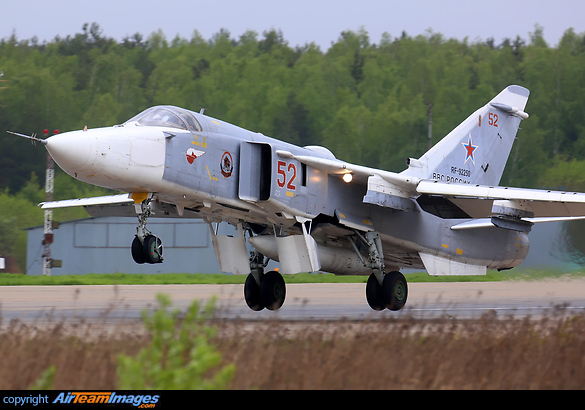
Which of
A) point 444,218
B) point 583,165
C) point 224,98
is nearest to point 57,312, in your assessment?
point 444,218

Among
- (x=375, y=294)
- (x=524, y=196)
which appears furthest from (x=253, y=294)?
(x=524, y=196)

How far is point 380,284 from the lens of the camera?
13.8 m

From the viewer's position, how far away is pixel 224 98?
58719mm

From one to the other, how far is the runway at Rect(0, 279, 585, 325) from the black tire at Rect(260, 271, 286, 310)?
0.58 feet

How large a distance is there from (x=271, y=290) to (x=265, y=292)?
121 mm

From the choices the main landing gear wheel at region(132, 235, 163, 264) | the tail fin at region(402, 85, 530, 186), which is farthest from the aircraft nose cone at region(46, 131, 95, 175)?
the tail fin at region(402, 85, 530, 186)

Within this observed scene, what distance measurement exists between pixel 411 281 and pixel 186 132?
1504cm

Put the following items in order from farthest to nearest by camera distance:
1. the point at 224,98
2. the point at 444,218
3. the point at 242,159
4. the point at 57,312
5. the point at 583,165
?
the point at 224,98
the point at 583,165
the point at 444,218
the point at 57,312
the point at 242,159

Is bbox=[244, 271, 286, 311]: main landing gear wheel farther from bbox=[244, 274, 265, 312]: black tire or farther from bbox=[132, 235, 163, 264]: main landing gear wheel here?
bbox=[132, 235, 163, 264]: main landing gear wheel

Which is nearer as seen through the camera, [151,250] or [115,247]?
[151,250]

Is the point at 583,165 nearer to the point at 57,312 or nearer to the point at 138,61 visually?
the point at 57,312

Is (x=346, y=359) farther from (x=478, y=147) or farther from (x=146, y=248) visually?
(x=478, y=147)

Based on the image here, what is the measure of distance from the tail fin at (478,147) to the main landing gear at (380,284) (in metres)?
1.91

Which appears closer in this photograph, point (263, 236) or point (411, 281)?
point (263, 236)
